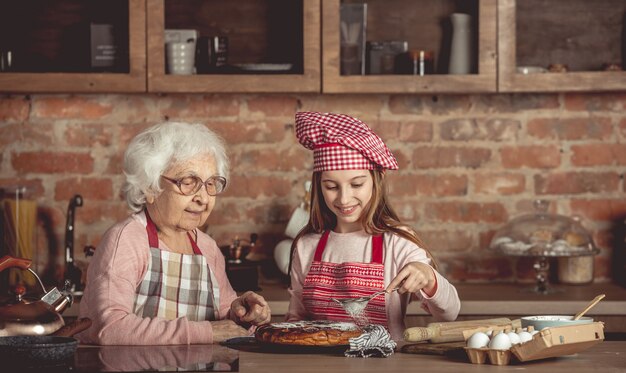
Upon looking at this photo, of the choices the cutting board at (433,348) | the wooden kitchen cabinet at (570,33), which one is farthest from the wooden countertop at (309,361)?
the wooden kitchen cabinet at (570,33)

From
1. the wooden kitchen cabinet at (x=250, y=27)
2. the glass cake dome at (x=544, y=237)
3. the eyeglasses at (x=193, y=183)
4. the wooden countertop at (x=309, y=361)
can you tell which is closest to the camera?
the wooden countertop at (x=309, y=361)

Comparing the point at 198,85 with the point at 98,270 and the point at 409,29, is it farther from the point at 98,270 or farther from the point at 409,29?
the point at 98,270

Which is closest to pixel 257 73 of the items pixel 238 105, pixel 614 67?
pixel 238 105

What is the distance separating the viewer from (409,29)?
162 inches

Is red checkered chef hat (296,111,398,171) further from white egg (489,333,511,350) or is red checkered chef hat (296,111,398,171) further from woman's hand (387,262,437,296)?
white egg (489,333,511,350)

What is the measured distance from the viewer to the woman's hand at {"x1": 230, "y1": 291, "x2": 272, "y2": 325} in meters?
2.68

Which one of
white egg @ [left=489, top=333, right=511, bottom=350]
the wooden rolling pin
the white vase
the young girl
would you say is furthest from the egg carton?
the white vase

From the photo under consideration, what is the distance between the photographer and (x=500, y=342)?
213 centimetres

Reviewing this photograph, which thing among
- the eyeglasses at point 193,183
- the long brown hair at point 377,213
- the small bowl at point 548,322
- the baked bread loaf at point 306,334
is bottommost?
the baked bread loaf at point 306,334

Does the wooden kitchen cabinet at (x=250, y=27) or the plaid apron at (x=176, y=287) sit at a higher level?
the wooden kitchen cabinet at (x=250, y=27)

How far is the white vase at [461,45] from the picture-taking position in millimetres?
3908

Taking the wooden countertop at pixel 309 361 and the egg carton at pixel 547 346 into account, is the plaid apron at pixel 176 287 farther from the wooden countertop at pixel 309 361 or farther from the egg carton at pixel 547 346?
the egg carton at pixel 547 346

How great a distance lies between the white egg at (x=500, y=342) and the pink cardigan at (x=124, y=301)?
0.73 meters

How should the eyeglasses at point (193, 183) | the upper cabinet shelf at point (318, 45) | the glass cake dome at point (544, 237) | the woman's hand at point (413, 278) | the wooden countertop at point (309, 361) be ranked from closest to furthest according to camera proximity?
the wooden countertop at point (309, 361), the woman's hand at point (413, 278), the eyeglasses at point (193, 183), the glass cake dome at point (544, 237), the upper cabinet shelf at point (318, 45)
